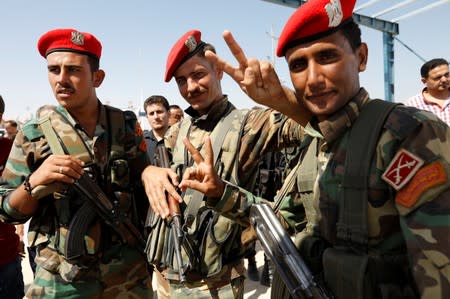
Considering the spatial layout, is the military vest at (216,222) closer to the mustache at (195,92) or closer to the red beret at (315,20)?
the mustache at (195,92)

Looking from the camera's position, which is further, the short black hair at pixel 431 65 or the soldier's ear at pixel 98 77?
the short black hair at pixel 431 65

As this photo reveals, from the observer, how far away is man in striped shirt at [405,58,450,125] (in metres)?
4.44

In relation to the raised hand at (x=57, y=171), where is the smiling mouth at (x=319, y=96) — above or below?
above

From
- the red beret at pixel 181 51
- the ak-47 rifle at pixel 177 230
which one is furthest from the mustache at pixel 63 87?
the ak-47 rifle at pixel 177 230

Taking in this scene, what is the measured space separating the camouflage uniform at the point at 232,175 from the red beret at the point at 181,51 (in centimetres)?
37

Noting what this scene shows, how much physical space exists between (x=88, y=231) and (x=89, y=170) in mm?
363

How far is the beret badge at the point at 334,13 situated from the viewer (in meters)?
1.14

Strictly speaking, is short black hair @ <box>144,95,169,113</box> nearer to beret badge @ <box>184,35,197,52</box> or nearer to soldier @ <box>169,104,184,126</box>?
soldier @ <box>169,104,184,126</box>

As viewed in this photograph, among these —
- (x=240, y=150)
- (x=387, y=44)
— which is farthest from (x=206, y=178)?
(x=387, y=44)

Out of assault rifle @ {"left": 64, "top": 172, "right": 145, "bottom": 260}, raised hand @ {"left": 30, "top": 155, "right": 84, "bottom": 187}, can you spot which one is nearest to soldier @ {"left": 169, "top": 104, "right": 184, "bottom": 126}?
assault rifle @ {"left": 64, "top": 172, "right": 145, "bottom": 260}

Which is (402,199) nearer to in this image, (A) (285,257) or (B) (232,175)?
(A) (285,257)

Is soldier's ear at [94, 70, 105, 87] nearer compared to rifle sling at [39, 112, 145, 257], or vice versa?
rifle sling at [39, 112, 145, 257]

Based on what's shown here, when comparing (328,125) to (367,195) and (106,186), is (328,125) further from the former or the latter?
Result: (106,186)

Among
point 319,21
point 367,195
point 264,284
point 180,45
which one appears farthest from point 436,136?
point 264,284
